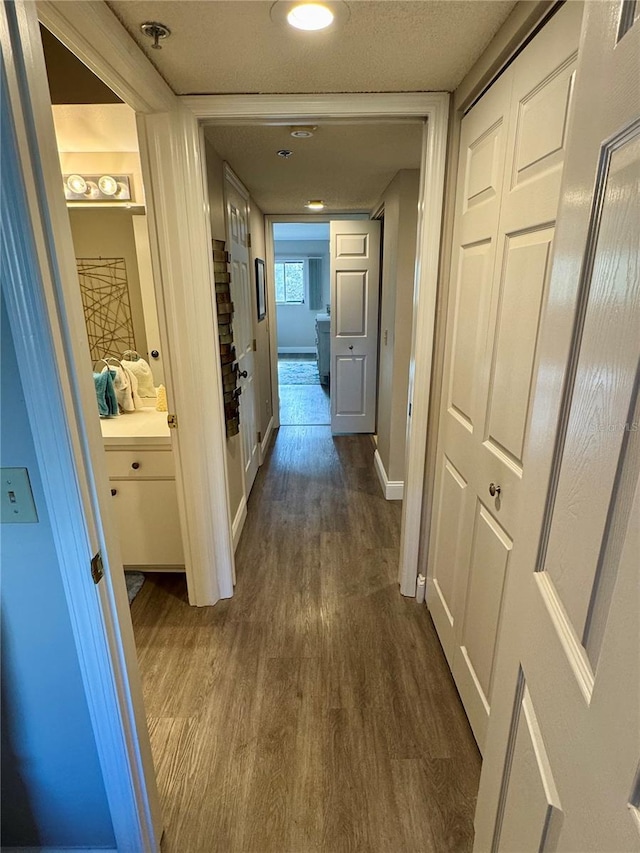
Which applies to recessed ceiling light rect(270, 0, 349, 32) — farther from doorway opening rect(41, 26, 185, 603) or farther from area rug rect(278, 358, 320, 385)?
area rug rect(278, 358, 320, 385)

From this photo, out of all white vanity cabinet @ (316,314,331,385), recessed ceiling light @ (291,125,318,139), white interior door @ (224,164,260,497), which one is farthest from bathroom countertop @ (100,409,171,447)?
white vanity cabinet @ (316,314,331,385)

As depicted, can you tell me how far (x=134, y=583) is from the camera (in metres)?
2.37

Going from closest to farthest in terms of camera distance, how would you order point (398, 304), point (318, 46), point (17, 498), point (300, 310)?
point (17, 498), point (318, 46), point (398, 304), point (300, 310)

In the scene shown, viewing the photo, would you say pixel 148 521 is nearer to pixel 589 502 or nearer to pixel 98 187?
pixel 98 187

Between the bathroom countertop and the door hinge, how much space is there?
3.92 ft

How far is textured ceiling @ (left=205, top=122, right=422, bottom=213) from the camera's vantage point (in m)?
1.99

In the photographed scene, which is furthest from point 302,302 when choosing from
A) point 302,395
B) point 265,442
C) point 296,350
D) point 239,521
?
point 239,521

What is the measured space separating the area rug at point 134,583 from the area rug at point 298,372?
5026 mm

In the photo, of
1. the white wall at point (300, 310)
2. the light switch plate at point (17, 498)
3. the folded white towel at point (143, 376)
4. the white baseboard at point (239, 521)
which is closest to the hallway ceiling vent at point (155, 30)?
the light switch plate at point (17, 498)

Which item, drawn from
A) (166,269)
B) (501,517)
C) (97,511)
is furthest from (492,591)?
(166,269)

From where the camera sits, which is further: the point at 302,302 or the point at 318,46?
the point at 302,302

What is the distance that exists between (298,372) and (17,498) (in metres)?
7.26

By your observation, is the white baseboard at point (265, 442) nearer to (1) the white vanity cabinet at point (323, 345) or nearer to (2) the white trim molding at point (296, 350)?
(1) the white vanity cabinet at point (323, 345)

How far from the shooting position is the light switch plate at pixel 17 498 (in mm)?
857
